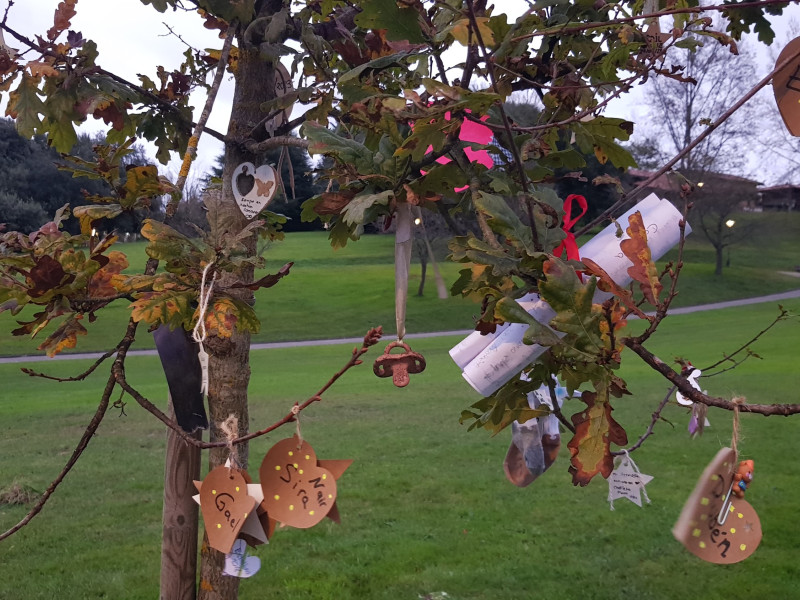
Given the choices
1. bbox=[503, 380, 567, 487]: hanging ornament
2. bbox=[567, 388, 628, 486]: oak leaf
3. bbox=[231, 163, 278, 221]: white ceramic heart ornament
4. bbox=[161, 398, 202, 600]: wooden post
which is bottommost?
bbox=[161, 398, 202, 600]: wooden post

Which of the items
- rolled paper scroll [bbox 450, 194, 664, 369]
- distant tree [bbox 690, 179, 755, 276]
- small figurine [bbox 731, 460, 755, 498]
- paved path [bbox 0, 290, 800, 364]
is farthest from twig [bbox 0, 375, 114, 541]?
distant tree [bbox 690, 179, 755, 276]

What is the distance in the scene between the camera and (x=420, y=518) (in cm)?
521

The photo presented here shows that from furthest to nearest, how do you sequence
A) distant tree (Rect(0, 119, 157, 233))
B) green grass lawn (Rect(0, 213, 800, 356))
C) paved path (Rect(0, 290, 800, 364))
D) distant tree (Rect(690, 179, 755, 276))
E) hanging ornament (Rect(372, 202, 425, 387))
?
distant tree (Rect(690, 179, 755, 276)) → green grass lawn (Rect(0, 213, 800, 356)) → distant tree (Rect(0, 119, 157, 233)) → paved path (Rect(0, 290, 800, 364)) → hanging ornament (Rect(372, 202, 425, 387))

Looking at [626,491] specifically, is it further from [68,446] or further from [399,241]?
[68,446]

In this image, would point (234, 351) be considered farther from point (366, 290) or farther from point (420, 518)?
point (366, 290)

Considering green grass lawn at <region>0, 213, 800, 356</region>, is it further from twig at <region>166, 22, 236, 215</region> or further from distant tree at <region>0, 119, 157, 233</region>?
twig at <region>166, 22, 236, 215</region>

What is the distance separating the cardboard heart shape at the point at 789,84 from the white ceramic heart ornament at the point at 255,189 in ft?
4.70

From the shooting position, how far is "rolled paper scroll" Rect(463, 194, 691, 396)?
1185mm

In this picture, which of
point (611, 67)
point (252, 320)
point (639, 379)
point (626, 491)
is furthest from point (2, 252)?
point (639, 379)

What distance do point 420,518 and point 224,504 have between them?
428cm

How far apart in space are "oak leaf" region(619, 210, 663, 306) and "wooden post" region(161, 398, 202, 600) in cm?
163

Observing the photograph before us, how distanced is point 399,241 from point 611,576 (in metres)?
3.73

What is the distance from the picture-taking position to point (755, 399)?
28.6 ft

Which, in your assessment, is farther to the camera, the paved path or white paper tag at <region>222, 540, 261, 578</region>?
the paved path
